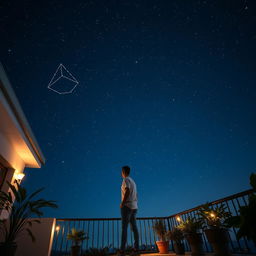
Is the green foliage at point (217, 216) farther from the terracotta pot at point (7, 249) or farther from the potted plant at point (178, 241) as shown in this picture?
the terracotta pot at point (7, 249)

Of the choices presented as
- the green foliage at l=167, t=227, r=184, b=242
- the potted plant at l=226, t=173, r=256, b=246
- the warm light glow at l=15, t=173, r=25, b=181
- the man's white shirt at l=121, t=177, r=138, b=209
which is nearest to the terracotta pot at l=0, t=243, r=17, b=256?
the man's white shirt at l=121, t=177, r=138, b=209

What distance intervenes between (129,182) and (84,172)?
86.4 ft

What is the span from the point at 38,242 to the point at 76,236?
719mm

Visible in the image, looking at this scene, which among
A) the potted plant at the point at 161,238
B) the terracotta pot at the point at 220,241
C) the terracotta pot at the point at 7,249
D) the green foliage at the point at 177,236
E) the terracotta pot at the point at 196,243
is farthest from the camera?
the potted plant at the point at 161,238

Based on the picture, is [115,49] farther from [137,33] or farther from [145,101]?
[145,101]

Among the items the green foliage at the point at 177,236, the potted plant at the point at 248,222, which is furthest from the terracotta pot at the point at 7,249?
the green foliage at the point at 177,236

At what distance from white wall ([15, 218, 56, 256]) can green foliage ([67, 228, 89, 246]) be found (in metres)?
0.39

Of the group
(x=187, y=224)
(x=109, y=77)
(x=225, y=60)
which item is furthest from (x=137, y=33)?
(x=187, y=224)

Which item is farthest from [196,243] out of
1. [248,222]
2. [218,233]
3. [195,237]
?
[248,222]

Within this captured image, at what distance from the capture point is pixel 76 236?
3285mm

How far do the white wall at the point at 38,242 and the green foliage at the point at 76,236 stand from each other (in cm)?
39

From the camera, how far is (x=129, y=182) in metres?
2.59

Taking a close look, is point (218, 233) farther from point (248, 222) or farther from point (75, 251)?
point (75, 251)

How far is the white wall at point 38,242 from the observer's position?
2980mm
